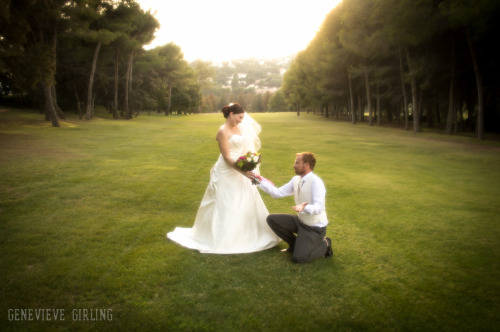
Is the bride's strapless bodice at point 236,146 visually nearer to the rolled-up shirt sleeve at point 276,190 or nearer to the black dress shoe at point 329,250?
the rolled-up shirt sleeve at point 276,190

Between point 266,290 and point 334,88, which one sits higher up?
point 334,88

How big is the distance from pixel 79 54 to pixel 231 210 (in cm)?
3879

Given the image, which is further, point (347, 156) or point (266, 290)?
point (347, 156)

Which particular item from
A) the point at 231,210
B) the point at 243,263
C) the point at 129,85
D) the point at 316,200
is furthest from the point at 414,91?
the point at 129,85

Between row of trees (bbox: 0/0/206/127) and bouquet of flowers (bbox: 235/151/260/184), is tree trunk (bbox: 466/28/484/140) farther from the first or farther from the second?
row of trees (bbox: 0/0/206/127)

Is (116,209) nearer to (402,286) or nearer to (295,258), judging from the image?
(295,258)

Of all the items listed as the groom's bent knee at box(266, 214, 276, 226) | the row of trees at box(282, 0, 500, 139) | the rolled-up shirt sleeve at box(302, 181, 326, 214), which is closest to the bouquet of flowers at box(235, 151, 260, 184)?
the groom's bent knee at box(266, 214, 276, 226)

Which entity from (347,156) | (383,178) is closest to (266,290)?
(383,178)

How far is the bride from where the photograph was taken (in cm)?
554

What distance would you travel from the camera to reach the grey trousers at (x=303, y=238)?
16.7ft

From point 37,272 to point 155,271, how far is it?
1642 mm

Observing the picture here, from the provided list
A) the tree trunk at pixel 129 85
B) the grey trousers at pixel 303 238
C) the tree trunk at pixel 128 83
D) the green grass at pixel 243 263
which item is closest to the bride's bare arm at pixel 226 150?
the grey trousers at pixel 303 238

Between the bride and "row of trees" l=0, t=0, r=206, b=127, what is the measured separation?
20.0m

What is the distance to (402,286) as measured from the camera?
4523mm
